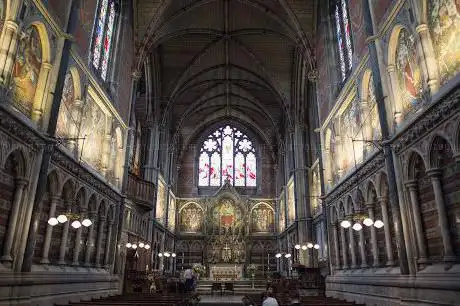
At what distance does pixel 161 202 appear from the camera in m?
39.2

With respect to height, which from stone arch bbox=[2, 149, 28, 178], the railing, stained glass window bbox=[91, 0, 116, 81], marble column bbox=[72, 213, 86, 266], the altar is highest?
stained glass window bbox=[91, 0, 116, 81]

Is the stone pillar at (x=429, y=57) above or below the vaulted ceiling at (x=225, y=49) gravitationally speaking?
below

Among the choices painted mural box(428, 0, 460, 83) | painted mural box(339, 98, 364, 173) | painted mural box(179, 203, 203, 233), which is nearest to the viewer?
painted mural box(428, 0, 460, 83)

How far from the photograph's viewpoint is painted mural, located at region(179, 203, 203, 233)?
47312mm

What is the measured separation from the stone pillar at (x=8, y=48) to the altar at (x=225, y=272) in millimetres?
34754

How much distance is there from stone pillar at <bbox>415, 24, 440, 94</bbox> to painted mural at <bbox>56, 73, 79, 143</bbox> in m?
14.1

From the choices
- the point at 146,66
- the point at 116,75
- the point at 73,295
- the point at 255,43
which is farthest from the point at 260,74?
the point at 73,295

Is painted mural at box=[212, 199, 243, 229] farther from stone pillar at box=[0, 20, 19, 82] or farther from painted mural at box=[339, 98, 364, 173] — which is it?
stone pillar at box=[0, 20, 19, 82]

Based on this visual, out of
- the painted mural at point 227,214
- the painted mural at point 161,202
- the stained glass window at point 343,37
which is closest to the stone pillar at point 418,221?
the stained glass window at point 343,37

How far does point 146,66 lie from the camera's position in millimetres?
33875

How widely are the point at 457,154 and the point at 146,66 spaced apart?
2876 centimetres

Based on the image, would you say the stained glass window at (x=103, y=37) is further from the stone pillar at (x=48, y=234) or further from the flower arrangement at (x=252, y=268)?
the flower arrangement at (x=252, y=268)

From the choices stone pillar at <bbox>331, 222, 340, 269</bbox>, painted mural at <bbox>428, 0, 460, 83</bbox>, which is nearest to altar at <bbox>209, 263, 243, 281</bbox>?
stone pillar at <bbox>331, 222, 340, 269</bbox>

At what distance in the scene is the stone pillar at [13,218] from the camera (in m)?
11.8
